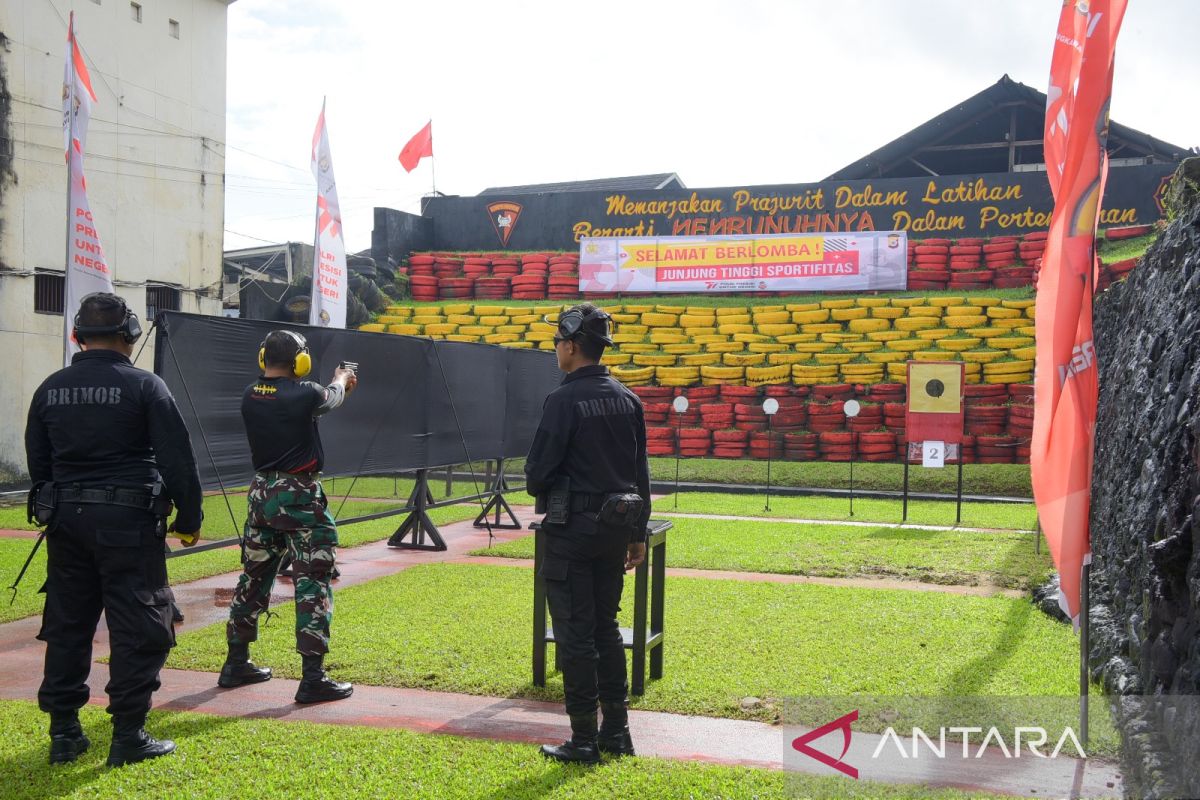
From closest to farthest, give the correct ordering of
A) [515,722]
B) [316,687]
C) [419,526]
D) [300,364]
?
[515,722] < [316,687] < [300,364] < [419,526]

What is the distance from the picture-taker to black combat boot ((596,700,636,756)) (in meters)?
4.55

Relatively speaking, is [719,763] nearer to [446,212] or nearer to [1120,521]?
[1120,521]

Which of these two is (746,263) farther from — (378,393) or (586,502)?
(586,502)

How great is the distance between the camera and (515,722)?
200 inches

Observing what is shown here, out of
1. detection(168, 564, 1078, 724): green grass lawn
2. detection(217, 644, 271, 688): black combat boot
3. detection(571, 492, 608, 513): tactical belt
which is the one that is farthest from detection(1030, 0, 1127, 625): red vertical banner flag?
detection(217, 644, 271, 688): black combat boot

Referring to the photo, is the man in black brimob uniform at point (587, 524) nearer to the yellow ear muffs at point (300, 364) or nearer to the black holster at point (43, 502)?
the yellow ear muffs at point (300, 364)

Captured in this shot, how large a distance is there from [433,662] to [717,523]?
7.49 m

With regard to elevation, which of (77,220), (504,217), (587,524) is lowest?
(587,524)

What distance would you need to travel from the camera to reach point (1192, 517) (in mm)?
3520

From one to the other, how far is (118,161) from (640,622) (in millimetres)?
17344

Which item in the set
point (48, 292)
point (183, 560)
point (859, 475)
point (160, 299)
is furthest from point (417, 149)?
point (183, 560)

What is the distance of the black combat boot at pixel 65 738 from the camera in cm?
443

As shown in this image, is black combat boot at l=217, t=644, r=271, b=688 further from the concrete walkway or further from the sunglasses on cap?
the sunglasses on cap

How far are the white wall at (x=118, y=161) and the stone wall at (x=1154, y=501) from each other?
16146 millimetres
